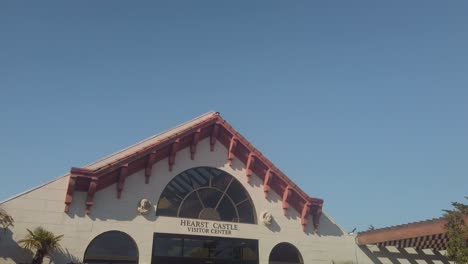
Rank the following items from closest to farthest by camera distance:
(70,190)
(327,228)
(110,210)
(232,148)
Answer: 1. (70,190)
2. (110,210)
3. (232,148)
4. (327,228)

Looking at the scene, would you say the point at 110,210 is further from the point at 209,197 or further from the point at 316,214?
the point at 316,214

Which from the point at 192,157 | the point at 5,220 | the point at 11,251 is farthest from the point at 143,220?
the point at 5,220

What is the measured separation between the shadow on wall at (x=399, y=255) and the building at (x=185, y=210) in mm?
459

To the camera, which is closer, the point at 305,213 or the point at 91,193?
the point at 91,193

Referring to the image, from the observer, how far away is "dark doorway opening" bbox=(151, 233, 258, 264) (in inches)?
762

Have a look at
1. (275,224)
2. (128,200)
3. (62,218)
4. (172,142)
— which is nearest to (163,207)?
(128,200)

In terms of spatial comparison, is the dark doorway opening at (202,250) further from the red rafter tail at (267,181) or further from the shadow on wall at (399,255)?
the shadow on wall at (399,255)

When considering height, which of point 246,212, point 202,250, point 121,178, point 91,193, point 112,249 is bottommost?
point 112,249

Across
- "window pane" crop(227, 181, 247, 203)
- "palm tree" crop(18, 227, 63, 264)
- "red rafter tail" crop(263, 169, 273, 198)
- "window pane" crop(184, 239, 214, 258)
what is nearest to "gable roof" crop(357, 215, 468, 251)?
"red rafter tail" crop(263, 169, 273, 198)

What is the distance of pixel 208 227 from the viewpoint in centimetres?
2042

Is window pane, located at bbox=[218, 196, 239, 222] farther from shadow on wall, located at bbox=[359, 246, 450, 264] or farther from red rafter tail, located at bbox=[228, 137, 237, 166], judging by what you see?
shadow on wall, located at bbox=[359, 246, 450, 264]

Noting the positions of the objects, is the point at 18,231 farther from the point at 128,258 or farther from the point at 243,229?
the point at 243,229

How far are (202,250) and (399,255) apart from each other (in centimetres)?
1237

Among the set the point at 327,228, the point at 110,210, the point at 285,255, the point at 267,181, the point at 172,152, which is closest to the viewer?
the point at 110,210
